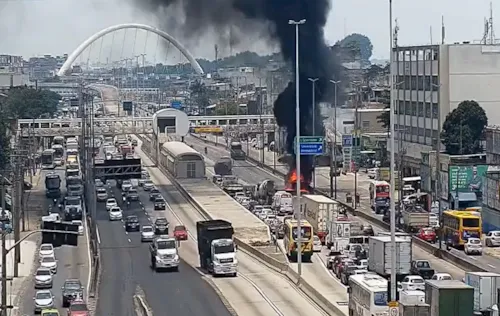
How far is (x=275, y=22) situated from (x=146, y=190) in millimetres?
13482

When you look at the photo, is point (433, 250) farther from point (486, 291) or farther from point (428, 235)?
point (486, 291)

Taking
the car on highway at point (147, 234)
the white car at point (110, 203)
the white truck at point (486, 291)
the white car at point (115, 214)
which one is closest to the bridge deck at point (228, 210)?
the car on highway at point (147, 234)

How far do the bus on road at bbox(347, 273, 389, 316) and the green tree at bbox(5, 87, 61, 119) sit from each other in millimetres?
91269

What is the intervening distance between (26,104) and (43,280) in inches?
3450

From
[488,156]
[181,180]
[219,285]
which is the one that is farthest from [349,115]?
[219,285]

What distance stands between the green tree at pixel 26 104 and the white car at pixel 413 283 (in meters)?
87.5

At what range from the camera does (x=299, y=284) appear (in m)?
38.9

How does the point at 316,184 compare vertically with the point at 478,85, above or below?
below

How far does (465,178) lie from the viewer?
186 ft

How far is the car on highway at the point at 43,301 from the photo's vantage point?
1390 inches

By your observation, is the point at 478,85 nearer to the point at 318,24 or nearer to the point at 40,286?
the point at 318,24

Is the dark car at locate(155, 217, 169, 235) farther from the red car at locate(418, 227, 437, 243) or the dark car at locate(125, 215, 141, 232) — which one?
the red car at locate(418, 227, 437, 243)

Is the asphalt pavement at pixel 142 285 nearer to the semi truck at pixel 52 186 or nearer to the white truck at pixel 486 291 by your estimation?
the white truck at pixel 486 291

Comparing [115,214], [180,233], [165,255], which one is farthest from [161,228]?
[165,255]
